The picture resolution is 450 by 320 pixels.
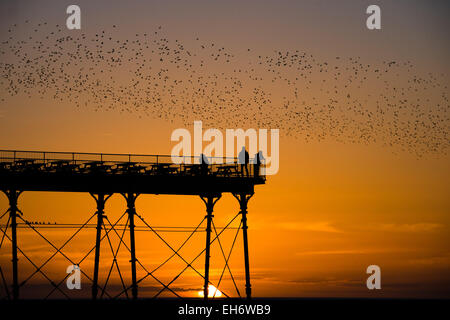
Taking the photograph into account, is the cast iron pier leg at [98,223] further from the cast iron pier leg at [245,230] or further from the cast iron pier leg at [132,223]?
the cast iron pier leg at [245,230]

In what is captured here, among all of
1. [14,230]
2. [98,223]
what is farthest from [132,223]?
[14,230]

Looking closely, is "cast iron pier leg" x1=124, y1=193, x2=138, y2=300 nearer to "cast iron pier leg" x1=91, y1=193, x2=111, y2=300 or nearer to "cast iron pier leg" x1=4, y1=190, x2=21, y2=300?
"cast iron pier leg" x1=91, y1=193, x2=111, y2=300

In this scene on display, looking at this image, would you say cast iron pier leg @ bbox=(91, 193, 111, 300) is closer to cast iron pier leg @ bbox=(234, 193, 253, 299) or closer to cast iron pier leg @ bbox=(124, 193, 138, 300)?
cast iron pier leg @ bbox=(124, 193, 138, 300)

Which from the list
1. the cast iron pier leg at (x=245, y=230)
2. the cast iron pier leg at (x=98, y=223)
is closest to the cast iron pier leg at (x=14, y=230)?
the cast iron pier leg at (x=98, y=223)

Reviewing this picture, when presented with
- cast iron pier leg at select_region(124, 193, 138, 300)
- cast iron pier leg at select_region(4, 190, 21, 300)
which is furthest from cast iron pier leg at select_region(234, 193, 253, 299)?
cast iron pier leg at select_region(4, 190, 21, 300)

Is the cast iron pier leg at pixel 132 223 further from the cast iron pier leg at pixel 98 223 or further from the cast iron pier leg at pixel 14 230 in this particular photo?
the cast iron pier leg at pixel 14 230

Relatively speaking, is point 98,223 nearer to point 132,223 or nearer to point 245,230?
point 132,223

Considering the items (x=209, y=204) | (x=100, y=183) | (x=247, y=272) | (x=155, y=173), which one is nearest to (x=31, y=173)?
(x=100, y=183)

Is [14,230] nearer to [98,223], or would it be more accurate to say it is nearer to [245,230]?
[98,223]

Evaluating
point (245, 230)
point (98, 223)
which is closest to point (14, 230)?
point (98, 223)

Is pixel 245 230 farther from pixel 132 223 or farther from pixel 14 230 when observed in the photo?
pixel 14 230

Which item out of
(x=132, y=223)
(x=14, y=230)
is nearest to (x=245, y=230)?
(x=132, y=223)
